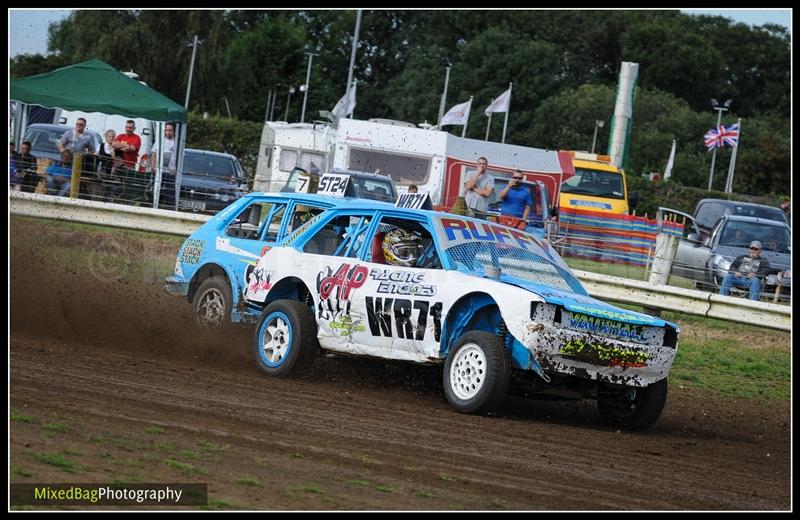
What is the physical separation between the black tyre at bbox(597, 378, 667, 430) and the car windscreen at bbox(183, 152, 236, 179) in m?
17.7

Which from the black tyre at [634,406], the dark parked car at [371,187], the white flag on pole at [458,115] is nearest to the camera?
the black tyre at [634,406]

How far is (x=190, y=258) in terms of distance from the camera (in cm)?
1244

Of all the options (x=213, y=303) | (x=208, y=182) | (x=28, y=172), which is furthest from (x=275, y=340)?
(x=208, y=182)

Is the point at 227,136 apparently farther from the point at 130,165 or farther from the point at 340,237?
the point at 340,237

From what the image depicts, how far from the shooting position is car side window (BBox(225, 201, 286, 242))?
40.0 ft

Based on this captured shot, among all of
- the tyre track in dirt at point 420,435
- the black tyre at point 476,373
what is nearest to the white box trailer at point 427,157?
the tyre track in dirt at point 420,435

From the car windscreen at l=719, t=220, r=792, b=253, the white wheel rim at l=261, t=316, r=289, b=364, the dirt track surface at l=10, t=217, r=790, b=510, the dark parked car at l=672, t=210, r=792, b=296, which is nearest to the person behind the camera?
the dirt track surface at l=10, t=217, r=790, b=510

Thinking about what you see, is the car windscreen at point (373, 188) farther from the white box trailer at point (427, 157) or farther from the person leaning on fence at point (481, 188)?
the person leaning on fence at point (481, 188)

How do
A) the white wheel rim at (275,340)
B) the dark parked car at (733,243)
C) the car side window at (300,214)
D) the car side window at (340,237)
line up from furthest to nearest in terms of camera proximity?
1. the dark parked car at (733,243)
2. the car side window at (300,214)
3. the car side window at (340,237)
4. the white wheel rim at (275,340)

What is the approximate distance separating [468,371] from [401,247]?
149 centimetres

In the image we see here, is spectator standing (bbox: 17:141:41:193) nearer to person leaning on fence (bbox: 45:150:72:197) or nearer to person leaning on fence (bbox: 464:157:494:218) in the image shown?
person leaning on fence (bbox: 45:150:72:197)

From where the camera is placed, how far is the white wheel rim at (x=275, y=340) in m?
10.3

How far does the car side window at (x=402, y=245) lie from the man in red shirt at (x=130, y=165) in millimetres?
8820

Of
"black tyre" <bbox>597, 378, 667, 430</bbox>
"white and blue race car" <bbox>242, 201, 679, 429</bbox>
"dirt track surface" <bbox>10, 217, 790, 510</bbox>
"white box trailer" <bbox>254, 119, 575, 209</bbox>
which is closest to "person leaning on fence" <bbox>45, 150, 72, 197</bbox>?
"white box trailer" <bbox>254, 119, 575, 209</bbox>
